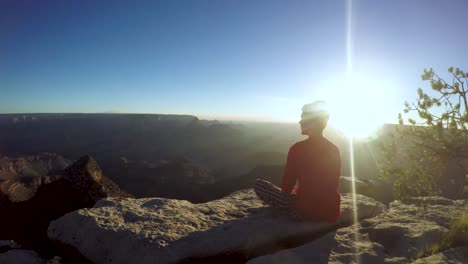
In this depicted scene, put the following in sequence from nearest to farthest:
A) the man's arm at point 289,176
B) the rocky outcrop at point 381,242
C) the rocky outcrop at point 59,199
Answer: the rocky outcrop at point 381,242 → the man's arm at point 289,176 → the rocky outcrop at point 59,199

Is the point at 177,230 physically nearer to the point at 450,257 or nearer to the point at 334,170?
the point at 334,170

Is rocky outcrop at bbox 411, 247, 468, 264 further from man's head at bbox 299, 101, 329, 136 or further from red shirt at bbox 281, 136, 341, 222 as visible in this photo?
man's head at bbox 299, 101, 329, 136

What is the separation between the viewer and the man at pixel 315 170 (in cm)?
547

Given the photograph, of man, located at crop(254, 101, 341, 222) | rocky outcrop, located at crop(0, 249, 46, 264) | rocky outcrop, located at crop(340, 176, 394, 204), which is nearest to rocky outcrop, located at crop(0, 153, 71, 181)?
rocky outcrop, located at crop(340, 176, 394, 204)

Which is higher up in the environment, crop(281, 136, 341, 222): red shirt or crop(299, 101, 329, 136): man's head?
crop(299, 101, 329, 136): man's head

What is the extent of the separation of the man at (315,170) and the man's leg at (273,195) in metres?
0.10

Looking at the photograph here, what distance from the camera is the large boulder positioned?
4.75 metres

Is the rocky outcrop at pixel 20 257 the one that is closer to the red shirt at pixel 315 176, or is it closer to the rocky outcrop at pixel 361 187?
the red shirt at pixel 315 176

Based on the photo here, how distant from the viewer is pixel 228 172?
70688mm

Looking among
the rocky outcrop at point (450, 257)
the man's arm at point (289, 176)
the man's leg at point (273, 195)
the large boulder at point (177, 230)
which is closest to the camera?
the rocky outcrop at point (450, 257)

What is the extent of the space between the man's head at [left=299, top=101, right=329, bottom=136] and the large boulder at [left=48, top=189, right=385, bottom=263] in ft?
6.08

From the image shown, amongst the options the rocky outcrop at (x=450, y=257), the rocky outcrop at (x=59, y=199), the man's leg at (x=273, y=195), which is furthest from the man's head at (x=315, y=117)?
the rocky outcrop at (x=59, y=199)

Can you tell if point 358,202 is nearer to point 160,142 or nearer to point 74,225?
point 74,225

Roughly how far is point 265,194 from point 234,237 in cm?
149
